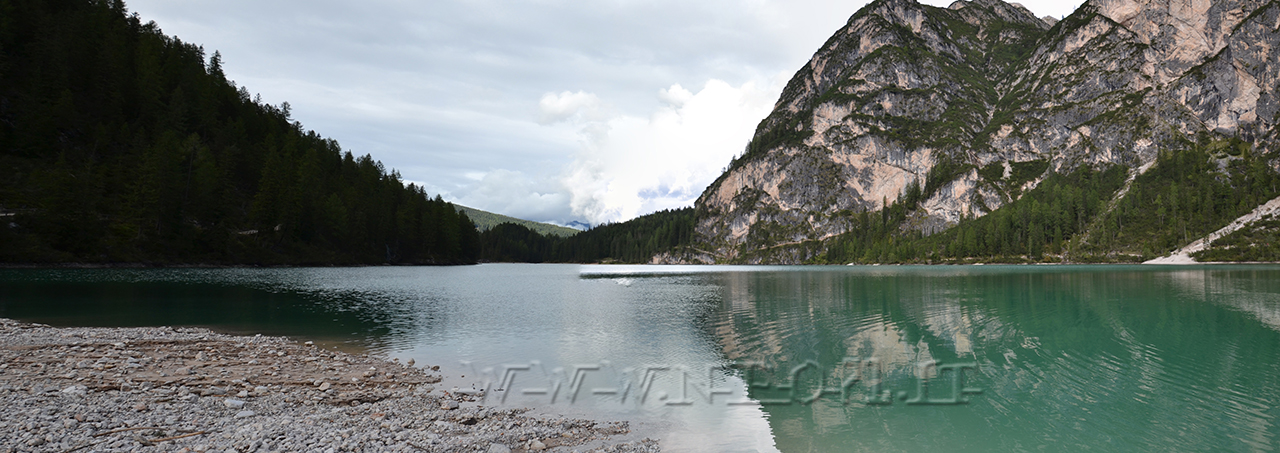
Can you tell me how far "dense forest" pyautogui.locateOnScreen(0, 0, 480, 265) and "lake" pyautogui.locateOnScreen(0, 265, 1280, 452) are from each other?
1522 inches

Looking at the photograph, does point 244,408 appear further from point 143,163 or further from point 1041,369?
point 143,163

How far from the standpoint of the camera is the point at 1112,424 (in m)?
13.8

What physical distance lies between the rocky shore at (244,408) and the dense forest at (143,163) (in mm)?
78783

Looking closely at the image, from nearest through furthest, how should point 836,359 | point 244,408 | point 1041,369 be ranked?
1. point 244,408
2. point 1041,369
3. point 836,359

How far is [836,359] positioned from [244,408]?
68.2 ft

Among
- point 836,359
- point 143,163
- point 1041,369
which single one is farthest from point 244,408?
point 143,163

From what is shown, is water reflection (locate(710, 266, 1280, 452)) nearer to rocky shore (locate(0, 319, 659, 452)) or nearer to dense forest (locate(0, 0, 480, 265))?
rocky shore (locate(0, 319, 659, 452))

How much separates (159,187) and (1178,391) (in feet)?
397

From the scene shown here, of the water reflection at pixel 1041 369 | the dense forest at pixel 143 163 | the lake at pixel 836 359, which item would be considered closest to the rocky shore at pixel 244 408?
the lake at pixel 836 359

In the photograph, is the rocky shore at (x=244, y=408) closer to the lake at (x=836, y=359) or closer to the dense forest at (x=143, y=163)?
the lake at (x=836, y=359)

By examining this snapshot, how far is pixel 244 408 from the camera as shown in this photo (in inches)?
504

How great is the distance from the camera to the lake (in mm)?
13383

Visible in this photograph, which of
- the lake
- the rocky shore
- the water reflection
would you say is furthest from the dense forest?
the water reflection

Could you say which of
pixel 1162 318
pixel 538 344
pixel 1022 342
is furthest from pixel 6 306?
pixel 1162 318
